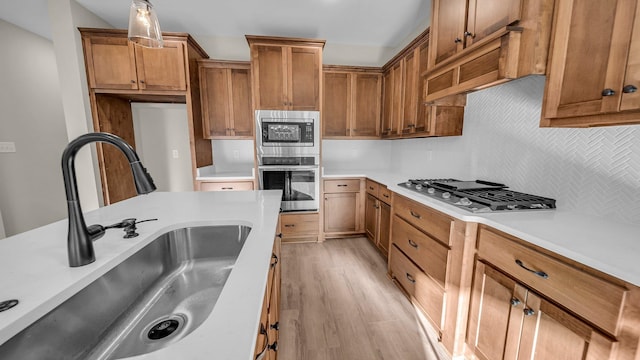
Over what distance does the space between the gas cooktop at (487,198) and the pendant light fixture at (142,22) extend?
2033 mm

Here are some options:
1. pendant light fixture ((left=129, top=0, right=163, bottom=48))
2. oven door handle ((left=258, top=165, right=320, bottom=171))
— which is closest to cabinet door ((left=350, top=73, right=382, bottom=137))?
oven door handle ((left=258, top=165, right=320, bottom=171))

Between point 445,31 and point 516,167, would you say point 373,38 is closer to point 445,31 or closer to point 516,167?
point 445,31

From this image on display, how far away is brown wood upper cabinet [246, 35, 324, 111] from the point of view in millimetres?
2656

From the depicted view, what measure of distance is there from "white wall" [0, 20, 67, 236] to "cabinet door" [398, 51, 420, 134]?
14.7ft

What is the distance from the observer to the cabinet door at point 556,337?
0.77 metres

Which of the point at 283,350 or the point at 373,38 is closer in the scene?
the point at 283,350

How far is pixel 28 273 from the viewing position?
2.03 ft

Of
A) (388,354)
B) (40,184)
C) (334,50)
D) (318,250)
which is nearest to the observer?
(388,354)

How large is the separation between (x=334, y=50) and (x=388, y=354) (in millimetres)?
3510

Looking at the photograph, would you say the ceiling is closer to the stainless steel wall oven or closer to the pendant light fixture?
the stainless steel wall oven

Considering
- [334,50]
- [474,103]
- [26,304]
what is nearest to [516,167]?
[474,103]

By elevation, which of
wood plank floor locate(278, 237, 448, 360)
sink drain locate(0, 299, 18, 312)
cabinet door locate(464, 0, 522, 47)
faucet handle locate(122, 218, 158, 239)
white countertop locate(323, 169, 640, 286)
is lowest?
wood plank floor locate(278, 237, 448, 360)

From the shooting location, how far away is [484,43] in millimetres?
1255

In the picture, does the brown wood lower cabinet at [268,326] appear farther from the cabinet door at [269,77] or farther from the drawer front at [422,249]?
the cabinet door at [269,77]
